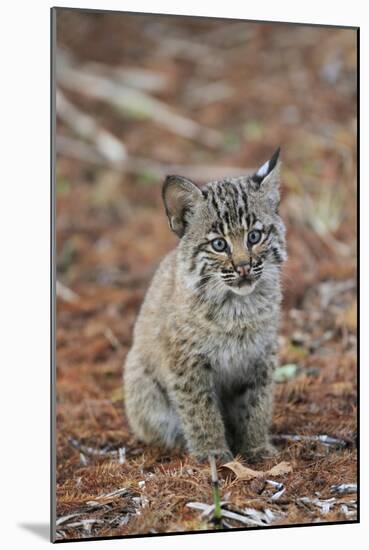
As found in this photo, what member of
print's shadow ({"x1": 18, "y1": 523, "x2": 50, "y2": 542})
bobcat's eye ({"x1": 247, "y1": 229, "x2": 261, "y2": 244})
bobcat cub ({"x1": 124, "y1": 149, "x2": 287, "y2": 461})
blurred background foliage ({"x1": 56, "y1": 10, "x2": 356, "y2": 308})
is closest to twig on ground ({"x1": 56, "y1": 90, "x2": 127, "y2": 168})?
blurred background foliage ({"x1": 56, "y1": 10, "x2": 356, "y2": 308})

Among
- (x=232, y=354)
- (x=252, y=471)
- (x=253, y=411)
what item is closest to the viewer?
(x=232, y=354)

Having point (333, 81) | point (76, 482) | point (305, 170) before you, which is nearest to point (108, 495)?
point (76, 482)

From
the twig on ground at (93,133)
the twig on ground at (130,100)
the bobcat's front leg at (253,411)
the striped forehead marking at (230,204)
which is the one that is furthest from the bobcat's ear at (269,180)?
the twig on ground at (130,100)

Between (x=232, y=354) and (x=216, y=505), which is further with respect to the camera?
(x=232, y=354)

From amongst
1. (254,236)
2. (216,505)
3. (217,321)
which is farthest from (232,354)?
(216,505)

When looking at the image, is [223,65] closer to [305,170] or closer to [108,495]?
[305,170]

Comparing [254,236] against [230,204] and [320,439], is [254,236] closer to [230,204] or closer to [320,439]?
[230,204]

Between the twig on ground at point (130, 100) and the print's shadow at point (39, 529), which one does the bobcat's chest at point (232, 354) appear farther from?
the twig on ground at point (130, 100)

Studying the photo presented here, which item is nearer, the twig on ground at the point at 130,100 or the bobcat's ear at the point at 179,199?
the bobcat's ear at the point at 179,199
